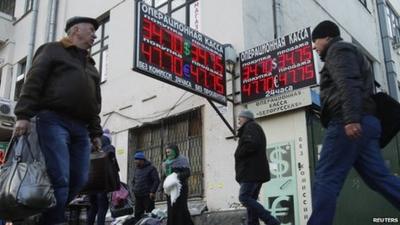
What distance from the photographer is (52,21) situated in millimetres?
16188

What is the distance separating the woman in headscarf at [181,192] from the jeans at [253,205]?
155cm

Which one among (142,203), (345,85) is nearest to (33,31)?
(142,203)

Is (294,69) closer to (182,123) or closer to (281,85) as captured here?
(281,85)

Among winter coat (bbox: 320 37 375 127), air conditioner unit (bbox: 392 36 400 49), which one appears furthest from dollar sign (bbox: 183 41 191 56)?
air conditioner unit (bbox: 392 36 400 49)

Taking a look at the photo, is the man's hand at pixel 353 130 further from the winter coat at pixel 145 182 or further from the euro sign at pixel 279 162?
the winter coat at pixel 145 182

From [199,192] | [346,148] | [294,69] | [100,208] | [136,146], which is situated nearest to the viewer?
[346,148]

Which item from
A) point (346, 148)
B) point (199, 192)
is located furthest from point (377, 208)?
point (346, 148)

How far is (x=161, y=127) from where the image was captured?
37.4 feet

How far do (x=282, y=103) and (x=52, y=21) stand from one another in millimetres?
9903

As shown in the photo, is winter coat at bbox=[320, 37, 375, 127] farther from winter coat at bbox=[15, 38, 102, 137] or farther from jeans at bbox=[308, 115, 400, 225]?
winter coat at bbox=[15, 38, 102, 137]

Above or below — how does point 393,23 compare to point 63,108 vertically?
above

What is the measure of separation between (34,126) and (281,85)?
20.3 feet

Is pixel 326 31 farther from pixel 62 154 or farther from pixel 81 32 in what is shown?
pixel 62 154

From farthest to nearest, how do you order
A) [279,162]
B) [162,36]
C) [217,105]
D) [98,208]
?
[217,105]
[279,162]
[162,36]
[98,208]
